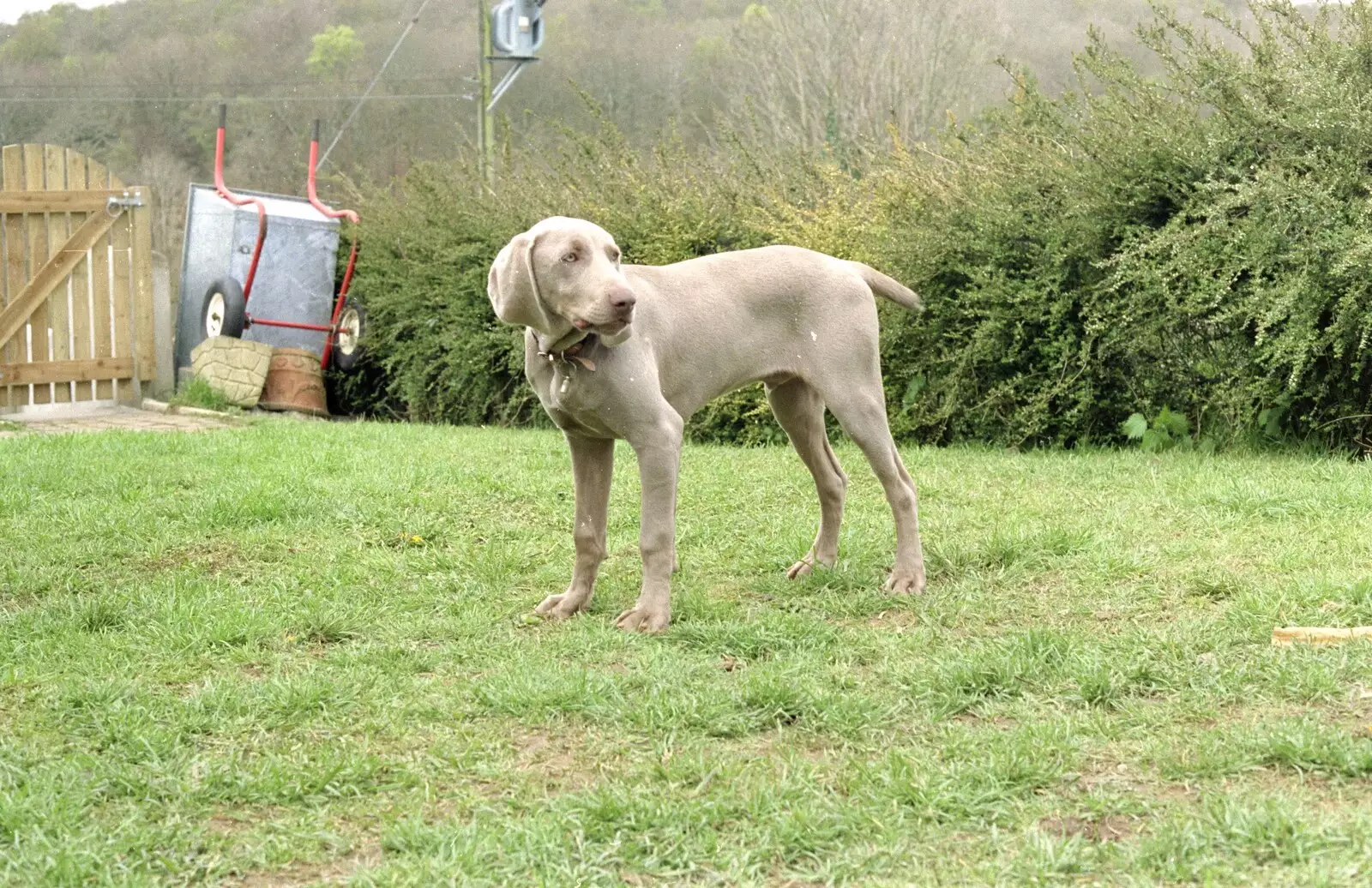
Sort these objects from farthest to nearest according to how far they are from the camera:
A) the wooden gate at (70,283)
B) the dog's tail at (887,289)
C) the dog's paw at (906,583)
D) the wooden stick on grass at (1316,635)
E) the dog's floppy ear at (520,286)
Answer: the wooden gate at (70,283), the dog's tail at (887,289), the dog's paw at (906,583), the dog's floppy ear at (520,286), the wooden stick on grass at (1316,635)

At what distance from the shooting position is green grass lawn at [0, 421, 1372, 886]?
2992 millimetres

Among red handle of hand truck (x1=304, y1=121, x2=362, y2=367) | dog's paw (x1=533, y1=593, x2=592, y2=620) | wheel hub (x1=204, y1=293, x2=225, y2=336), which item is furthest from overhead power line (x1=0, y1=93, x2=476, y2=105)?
dog's paw (x1=533, y1=593, x2=592, y2=620)

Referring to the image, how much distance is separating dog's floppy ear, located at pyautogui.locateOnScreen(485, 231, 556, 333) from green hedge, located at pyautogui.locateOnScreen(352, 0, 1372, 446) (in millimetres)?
4892

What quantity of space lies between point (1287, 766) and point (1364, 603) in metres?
1.57

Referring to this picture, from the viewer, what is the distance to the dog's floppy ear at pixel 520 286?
444 cm

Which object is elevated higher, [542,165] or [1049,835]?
[542,165]

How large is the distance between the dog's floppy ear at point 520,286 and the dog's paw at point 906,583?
174 cm

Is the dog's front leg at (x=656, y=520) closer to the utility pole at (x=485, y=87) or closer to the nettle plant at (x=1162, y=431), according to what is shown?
the nettle plant at (x=1162, y=431)

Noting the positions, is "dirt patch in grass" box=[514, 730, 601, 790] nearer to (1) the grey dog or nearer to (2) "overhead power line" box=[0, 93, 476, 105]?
(1) the grey dog

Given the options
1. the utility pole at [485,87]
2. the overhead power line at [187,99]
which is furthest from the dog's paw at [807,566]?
the overhead power line at [187,99]

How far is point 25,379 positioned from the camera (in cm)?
1241

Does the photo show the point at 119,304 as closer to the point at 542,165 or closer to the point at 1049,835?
the point at 542,165

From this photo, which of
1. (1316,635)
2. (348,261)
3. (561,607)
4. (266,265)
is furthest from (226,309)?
(1316,635)

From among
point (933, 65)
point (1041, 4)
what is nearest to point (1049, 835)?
point (1041, 4)
